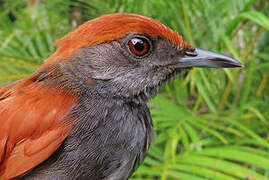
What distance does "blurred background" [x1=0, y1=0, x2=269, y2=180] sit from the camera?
208 cm

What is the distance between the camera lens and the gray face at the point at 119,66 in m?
1.28

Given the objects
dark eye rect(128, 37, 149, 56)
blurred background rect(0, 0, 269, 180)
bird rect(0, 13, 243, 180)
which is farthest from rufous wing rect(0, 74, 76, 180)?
blurred background rect(0, 0, 269, 180)

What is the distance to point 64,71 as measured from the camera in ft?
4.24

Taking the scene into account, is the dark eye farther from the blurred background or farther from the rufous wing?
the blurred background

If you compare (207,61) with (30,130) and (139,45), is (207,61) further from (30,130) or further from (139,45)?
(30,130)

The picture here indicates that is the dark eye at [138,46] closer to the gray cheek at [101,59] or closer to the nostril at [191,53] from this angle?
the gray cheek at [101,59]

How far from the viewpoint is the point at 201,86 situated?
8.05 ft

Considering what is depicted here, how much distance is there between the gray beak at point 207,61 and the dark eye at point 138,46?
0.20 metres

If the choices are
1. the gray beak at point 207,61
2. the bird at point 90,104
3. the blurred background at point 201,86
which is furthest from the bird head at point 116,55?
the blurred background at point 201,86

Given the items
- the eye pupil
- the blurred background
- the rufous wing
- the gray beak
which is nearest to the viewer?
→ the rufous wing

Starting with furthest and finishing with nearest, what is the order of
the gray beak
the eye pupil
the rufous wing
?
the gray beak → the eye pupil → the rufous wing

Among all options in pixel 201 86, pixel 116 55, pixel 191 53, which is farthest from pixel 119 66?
pixel 201 86

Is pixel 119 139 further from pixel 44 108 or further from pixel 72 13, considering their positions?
pixel 72 13

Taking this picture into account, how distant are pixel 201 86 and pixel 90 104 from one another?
1396 millimetres
